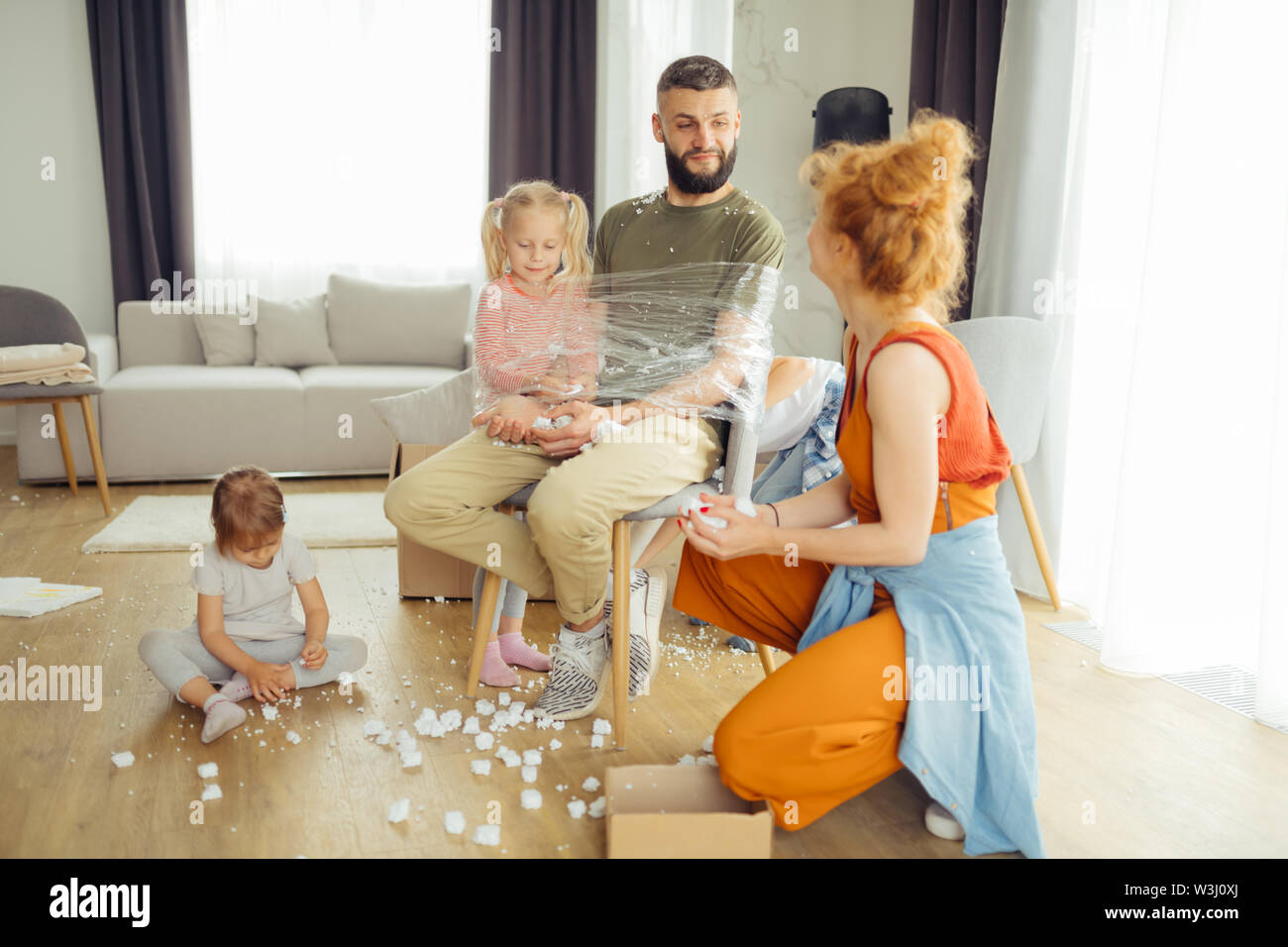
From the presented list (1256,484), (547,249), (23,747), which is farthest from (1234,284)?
(23,747)

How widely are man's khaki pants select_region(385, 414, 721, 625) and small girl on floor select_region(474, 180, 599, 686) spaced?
9 centimetres

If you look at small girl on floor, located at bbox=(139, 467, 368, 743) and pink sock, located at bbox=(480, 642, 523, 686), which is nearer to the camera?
small girl on floor, located at bbox=(139, 467, 368, 743)

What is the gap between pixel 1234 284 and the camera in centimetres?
226

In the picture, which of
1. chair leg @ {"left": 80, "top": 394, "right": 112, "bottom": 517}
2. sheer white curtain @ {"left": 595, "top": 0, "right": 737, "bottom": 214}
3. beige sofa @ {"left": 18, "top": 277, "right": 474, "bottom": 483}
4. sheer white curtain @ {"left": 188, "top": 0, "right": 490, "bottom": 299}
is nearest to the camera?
chair leg @ {"left": 80, "top": 394, "right": 112, "bottom": 517}

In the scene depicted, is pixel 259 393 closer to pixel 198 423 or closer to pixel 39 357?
pixel 198 423

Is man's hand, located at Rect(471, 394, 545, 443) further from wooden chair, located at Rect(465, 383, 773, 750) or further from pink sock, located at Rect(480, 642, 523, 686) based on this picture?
pink sock, located at Rect(480, 642, 523, 686)

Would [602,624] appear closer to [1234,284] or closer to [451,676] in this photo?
[451,676]

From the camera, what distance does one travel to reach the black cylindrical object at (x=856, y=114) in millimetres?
3973

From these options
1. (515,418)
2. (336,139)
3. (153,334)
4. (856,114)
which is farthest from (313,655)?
(336,139)

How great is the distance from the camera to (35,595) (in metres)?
2.67

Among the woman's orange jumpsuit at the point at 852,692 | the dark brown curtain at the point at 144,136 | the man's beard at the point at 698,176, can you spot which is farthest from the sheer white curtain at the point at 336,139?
the woman's orange jumpsuit at the point at 852,692

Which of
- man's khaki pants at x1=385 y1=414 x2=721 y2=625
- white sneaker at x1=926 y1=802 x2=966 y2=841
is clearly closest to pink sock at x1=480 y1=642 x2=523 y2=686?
man's khaki pants at x1=385 y1=414 x2=721 y2=625

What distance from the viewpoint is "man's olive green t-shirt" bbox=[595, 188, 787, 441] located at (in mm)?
1917

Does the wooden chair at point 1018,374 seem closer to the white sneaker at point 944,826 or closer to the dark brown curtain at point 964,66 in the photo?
the dark brown curtain at point 964,66
